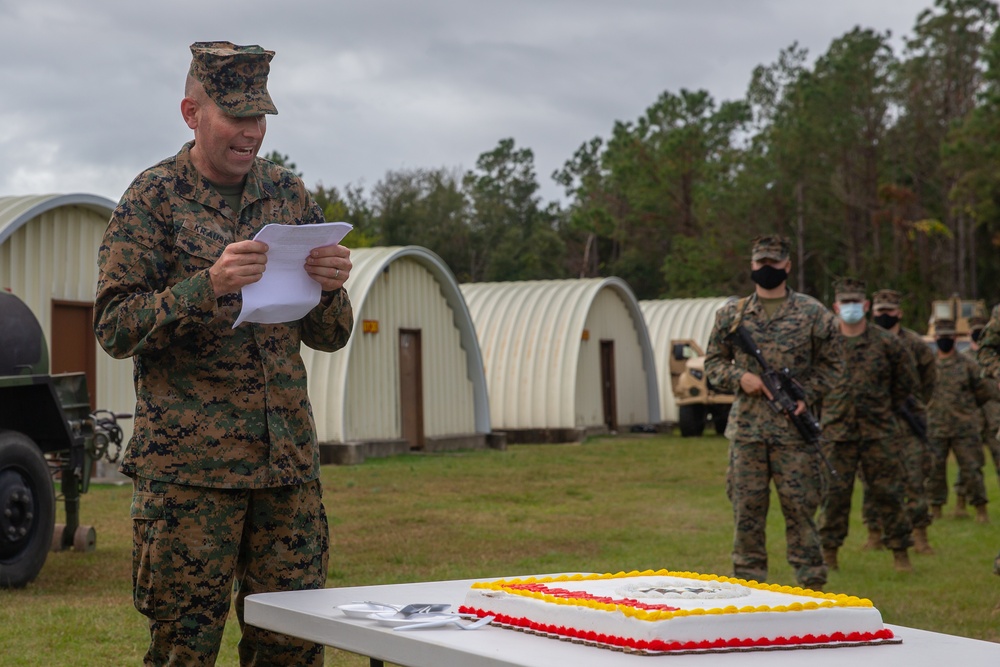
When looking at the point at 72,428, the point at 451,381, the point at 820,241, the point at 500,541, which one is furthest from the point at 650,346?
the point at 820,241

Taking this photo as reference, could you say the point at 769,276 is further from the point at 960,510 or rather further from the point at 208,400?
the point at 960,510

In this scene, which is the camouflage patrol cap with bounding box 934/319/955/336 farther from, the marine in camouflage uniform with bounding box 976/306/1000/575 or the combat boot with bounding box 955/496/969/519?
the marine in camouflage uniform with bounding box 976/306/1000/575

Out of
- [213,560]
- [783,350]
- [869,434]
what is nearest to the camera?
[213,560]

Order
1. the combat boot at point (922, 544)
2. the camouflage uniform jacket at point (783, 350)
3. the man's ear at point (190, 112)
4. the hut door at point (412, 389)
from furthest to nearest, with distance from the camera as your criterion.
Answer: the hut door at point (412, 389)
the combat boot at point (922, 544)
the camouflage uniform jacket at point (783, 350)
the man's ear at point (190, 112)

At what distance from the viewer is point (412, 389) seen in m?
23.6

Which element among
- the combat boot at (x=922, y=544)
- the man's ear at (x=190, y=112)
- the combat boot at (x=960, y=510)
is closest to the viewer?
the man's ear at (x=190, y=112)

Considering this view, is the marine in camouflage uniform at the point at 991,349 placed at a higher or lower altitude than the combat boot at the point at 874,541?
higher

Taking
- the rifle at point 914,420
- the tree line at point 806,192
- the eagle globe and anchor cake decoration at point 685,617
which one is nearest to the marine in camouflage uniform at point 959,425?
the rifle at point 914,420

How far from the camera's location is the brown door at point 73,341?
16.6m

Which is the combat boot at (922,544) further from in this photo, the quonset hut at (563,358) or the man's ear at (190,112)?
the quonset hut at (563,358)

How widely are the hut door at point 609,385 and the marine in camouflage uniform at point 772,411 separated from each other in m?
22.2

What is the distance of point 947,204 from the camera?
52562 millimetres

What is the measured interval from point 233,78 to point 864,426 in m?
7.86

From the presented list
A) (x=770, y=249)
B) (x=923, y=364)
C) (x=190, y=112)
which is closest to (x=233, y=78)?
(x=190, y=112)
